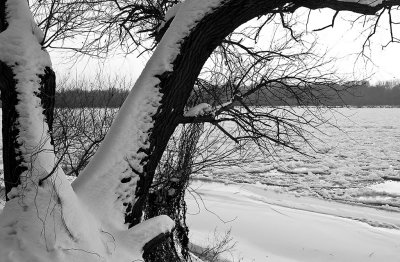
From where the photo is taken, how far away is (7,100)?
2736 mm

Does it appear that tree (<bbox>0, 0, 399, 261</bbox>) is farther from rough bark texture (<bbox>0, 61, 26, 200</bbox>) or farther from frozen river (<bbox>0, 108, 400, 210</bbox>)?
frozen river (<bbox>0, 108, 400, 210</bbox>)

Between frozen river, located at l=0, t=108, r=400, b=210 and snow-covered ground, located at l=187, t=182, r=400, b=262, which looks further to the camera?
frozen river, located at l=0, t=108, r=400, b=210

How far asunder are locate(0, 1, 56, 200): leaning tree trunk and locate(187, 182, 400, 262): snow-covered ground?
4.70 metres

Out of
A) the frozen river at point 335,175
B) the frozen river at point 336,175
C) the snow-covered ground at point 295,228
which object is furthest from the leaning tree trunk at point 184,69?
the frozen river at point 336,175

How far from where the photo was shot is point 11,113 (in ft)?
8.93

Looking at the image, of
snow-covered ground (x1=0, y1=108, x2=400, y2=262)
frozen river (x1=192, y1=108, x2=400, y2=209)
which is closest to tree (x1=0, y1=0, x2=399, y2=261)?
snow-covered ground (x1=0, y1=108, x2=400, y2=262)

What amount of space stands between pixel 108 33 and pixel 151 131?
2750 millimetres

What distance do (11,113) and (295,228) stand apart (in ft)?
28.3

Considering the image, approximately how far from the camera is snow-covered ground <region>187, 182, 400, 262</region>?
8.39 m

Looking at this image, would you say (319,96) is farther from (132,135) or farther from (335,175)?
(335,175)

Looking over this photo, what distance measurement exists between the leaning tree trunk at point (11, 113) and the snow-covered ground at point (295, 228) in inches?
185

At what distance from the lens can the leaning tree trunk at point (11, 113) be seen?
2.66 m

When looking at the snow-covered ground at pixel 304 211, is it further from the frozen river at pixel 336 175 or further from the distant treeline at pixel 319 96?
the distant treeline at pixel 319 96

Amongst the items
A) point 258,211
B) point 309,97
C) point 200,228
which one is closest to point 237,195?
point 258,211
